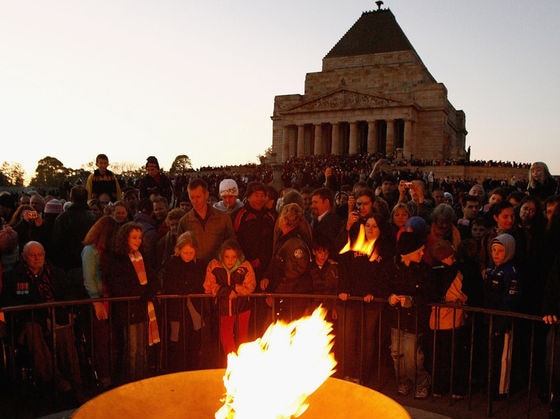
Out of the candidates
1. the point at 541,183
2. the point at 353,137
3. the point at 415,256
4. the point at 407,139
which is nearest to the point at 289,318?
the point at 415,256

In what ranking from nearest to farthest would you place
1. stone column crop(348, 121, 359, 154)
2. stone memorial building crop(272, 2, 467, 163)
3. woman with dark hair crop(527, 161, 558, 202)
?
woman with dark hair crop(527, 161, 558, 202), stone memorial building crop(272, 2, 467, 163), stone column crop(348, 121, 359, 154)

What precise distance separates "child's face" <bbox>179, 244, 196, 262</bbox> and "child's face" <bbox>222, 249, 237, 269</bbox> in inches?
15.1

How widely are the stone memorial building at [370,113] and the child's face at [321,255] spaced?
155ft

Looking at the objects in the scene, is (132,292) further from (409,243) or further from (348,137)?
(348,137)

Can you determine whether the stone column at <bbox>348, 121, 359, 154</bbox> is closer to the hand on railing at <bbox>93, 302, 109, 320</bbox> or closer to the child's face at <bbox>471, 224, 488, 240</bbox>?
the child's face at <bbox>471, 224, 488, 240</bbox>

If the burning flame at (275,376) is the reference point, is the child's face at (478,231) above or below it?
above

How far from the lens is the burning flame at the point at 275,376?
11.0ft

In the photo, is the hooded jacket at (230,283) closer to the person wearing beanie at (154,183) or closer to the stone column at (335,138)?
the person wearing beanie at (154,183)

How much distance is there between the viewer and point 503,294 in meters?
5.64

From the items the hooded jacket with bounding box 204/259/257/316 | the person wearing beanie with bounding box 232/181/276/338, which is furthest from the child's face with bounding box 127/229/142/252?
the person wearing beanie with bounding box 232/181/276/338

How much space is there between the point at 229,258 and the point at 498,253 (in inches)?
118

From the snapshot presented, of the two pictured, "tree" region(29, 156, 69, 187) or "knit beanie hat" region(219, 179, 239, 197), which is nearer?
"knit beanie hat" region(219, 179, 239, 197)

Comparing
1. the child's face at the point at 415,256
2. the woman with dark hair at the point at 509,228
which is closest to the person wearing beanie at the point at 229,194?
the child's face at the point at 415,256

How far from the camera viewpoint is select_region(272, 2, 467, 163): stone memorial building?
59281mm
